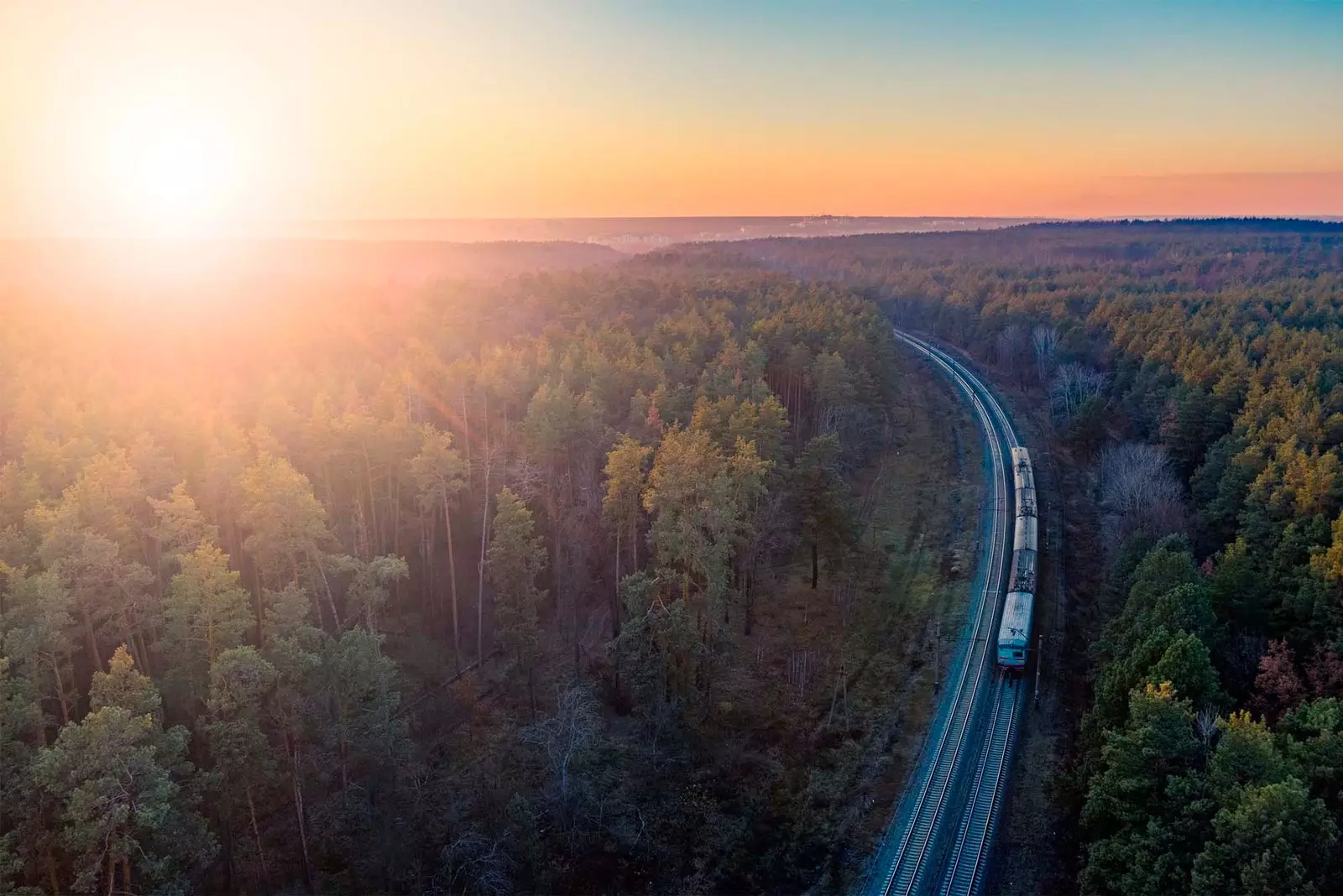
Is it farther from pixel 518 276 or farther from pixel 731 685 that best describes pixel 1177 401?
pixel 518 276

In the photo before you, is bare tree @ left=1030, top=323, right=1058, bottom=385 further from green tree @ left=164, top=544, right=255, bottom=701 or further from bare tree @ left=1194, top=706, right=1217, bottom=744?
green tree @ left=164, top=544, right=255, bottom=701

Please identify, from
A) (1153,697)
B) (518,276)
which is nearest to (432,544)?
(1153,697)

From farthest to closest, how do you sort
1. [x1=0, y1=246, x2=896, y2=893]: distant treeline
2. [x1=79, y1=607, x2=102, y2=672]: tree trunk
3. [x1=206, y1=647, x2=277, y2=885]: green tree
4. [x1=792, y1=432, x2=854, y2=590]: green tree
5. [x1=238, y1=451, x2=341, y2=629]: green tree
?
[x1=792, y1=432, x2=854, y2=590]: green tree < [x1=238, y1=451, x2=341, y2=629]: green tree < [x1=79, y1=607, x2=102, y2=672]: tree trunk < [x1=0, y1=246, x2=896, y2=893]: distant treeline < [x1=206, y1=647, x2=277, y2=885]: green tree

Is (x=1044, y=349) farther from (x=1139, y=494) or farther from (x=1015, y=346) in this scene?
(x=1139, y=494)

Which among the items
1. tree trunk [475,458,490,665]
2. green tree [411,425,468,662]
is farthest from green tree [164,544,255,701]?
tree trunk [475,458,490,665]

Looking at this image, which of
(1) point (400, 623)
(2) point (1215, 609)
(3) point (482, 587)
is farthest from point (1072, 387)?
(1) point (400, 623)

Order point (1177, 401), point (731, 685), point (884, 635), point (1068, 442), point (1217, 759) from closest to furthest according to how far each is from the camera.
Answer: point (1217, 759), point (731, 685), point (884, 635), point (1177, 401), point (1068, 442)
